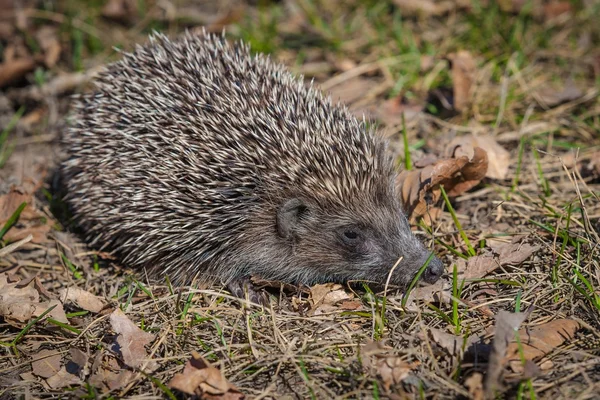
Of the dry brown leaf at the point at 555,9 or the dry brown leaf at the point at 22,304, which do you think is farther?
the dry brown leaf at the point at 555,9

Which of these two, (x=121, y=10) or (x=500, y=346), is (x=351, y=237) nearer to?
(x=500, y=346)

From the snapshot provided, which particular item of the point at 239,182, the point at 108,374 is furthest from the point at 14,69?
the point at 108,374

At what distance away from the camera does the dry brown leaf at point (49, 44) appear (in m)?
8.61

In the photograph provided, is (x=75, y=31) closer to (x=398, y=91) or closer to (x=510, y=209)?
(x=398, y=91)

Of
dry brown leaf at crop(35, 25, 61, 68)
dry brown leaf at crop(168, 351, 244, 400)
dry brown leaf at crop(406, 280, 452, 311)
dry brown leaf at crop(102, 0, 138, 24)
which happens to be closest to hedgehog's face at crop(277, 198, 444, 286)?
dry brown leaf at crop(406, 280, 452, 311)

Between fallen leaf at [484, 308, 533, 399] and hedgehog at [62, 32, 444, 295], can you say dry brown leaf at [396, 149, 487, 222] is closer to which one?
hedgehog at [62, 32, 444, 295]

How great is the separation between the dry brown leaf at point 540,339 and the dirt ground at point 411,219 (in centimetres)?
1

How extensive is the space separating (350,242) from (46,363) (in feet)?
7.98

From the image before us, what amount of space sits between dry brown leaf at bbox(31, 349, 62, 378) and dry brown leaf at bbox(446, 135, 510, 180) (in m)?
3.77

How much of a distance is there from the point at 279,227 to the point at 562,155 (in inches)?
118

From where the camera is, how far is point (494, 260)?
5191 mm

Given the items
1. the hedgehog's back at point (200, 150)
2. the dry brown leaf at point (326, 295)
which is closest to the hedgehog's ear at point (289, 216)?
the hedgehog's back at point (200, 150)

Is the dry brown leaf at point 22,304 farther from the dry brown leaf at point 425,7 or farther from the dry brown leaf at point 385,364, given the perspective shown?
the dry brown leaf at point 425,7

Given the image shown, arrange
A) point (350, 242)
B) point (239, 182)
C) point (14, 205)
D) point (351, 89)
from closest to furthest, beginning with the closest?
point (239, 182) < point (350, 242) < point (14, 205) < point (351, 89)
